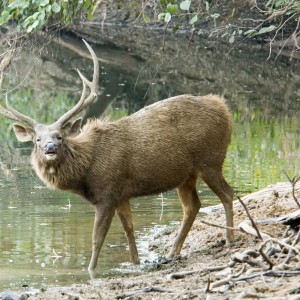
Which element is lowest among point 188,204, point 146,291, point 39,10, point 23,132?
point 188,204

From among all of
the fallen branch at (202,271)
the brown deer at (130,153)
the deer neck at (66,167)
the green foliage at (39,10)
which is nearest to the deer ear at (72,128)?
the brown deer at (130,153)

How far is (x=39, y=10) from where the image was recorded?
10695mm

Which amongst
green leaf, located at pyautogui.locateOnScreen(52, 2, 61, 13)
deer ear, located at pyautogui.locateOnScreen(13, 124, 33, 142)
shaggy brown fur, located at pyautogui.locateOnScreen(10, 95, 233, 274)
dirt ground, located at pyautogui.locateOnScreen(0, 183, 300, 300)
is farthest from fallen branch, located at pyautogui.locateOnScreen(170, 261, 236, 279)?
green leaf, located at pyautogui.locateOnScreen(52, 2, 61, 13)

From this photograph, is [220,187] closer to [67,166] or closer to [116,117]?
[67,166]

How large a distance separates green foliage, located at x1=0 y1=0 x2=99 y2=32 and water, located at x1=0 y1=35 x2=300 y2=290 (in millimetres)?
1452

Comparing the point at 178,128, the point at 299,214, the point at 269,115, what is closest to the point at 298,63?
the point at 269,115

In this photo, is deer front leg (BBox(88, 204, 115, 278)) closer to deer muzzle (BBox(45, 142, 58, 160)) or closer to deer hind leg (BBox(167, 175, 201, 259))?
deer muzzle (BBox(45, 142, 58, 160))

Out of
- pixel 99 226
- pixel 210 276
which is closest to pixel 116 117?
pixel 99 226

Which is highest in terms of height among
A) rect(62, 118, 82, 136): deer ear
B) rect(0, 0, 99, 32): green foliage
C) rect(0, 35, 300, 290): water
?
rect(0, 0, 99, 32): green foliage

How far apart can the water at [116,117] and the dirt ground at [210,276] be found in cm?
68

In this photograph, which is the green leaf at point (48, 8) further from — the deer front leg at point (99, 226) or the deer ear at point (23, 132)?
the deer front leg at point (99, 226)

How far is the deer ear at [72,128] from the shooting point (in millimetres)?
10469

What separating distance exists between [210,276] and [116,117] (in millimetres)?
14308

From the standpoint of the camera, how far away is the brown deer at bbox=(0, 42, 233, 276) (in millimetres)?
10336
